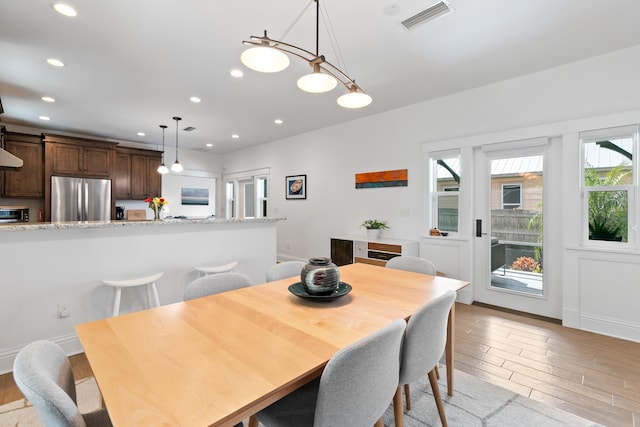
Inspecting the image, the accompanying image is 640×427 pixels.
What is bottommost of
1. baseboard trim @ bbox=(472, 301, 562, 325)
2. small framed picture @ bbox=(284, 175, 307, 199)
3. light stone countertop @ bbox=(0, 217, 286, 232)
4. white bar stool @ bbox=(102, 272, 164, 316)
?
baseboard trim @ bbox=(472, 301, 562, 325)

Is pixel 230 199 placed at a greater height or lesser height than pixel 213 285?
greater

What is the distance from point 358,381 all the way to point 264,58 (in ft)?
5.26

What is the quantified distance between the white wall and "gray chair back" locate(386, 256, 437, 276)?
164 cm

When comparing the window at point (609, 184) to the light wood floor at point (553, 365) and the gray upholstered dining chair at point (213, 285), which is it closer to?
the light wood floor at point (553, 365)

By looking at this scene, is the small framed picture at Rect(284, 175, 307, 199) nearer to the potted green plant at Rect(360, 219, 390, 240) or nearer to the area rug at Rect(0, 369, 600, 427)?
the potted green plant at Rect(360, 219, 390, 240)

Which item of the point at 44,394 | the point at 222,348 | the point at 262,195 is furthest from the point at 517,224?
the point at 262,195

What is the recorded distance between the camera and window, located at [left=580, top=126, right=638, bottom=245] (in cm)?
286

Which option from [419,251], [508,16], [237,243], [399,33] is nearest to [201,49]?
[399,33]

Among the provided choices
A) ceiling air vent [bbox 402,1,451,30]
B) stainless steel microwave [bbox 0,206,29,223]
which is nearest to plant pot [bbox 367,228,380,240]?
ceiling air vent [bbox 402,1,451,30]

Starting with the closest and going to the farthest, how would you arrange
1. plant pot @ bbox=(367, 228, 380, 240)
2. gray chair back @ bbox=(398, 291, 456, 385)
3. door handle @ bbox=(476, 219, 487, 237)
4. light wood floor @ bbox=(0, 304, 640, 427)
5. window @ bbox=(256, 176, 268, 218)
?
1. gray chair back @ bbox=(398, 291, 456, 385)
2. light wood floor @ bbox=(0, 304, 640, 427)
3. door handle @ bbox=(476, 219, 487, 237)
4. plant pot @ bbox=(367, 228, 380, 240)
5. window @ bbox=(256, 176, 268, 218)

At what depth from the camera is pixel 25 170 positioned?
16.9 ft

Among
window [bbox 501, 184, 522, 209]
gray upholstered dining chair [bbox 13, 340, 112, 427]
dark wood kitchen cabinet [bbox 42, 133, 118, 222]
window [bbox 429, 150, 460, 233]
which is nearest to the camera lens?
gray upholstered dining chair [bbox 13, 340, 112, 427]

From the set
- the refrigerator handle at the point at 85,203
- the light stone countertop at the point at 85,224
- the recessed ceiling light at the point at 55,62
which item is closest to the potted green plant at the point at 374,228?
the light stone countertop at the point at 85,224

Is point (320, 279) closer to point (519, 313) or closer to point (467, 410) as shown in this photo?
point (467, 410)
